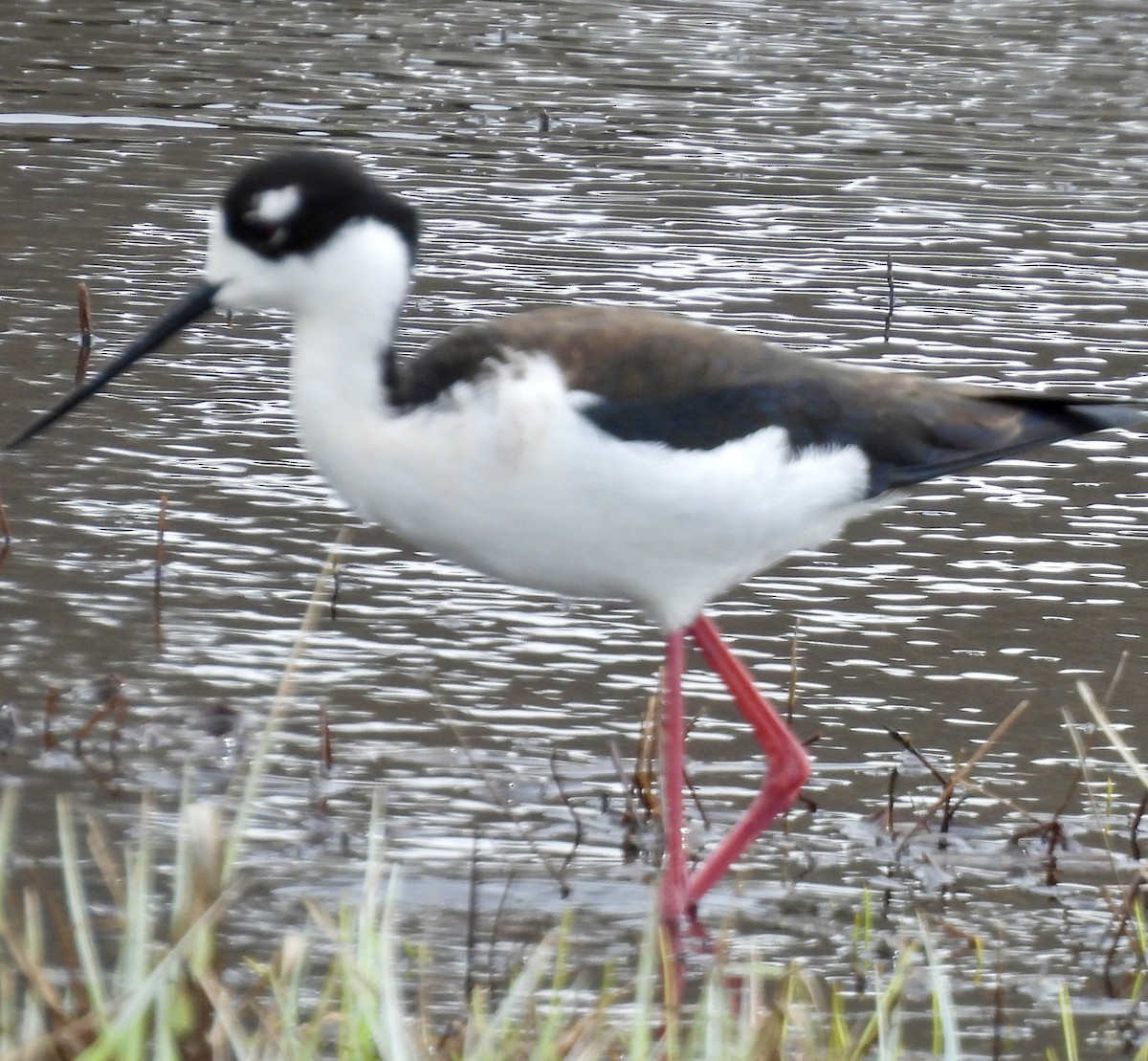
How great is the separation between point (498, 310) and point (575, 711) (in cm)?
362

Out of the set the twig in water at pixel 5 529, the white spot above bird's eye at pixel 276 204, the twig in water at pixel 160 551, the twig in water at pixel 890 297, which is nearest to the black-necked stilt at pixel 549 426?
the white spot above bird's eye at pixel 276 204

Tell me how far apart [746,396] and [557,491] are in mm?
683

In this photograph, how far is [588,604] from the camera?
6.71 meters

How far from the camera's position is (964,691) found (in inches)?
243

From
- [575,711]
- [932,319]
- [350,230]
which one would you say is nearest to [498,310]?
[932,319]

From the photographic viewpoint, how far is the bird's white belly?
4.55 metres

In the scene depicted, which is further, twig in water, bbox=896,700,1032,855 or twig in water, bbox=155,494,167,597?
twig in water, bbox=155,494,167,597

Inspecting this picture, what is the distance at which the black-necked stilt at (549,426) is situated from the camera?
4.58 m

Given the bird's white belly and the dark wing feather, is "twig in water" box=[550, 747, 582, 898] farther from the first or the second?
the dark wing feather

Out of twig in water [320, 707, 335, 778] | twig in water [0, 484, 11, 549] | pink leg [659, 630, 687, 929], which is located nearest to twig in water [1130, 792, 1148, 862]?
pink leg [659, 630, 687, 929]

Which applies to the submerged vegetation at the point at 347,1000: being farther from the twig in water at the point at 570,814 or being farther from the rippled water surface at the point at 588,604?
the twig in water at the point at 570,814

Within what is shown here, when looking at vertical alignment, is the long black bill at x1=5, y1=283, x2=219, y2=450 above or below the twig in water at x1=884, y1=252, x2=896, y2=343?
above

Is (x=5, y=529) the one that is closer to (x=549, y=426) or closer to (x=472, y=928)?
(x=472, y=928)

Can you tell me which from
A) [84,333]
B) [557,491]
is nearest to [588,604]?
[557,491]
